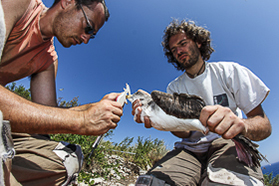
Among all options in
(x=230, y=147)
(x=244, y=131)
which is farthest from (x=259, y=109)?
(x=244, y=131)

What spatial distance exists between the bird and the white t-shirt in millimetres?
728

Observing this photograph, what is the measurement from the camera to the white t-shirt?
233 cm

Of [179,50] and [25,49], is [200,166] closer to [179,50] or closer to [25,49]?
[179,50]

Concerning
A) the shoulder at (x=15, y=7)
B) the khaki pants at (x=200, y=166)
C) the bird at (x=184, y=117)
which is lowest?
the khaki pants at (x=200, y=166)

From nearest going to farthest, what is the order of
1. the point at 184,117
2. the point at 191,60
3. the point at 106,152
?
the point at 184,117 < the point at 191,60 < the point at 106,152

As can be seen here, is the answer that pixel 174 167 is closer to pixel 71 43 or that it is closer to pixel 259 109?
pixel 259 109

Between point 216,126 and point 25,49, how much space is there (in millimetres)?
2734

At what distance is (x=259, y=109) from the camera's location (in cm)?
229

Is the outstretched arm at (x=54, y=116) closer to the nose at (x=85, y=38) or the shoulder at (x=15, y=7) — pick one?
the shoulder at (x=15, y=7)

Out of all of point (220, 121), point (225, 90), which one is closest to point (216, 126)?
point (220, 121)

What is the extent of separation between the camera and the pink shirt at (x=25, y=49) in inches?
81.2

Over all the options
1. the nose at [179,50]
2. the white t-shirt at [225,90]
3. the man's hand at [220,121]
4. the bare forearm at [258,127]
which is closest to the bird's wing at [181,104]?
the man's hand at [220,121]

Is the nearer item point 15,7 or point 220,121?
point 220,121

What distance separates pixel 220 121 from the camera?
153cm
